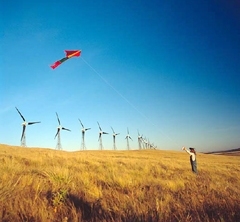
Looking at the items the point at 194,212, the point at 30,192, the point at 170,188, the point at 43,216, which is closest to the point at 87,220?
the point at 43,216

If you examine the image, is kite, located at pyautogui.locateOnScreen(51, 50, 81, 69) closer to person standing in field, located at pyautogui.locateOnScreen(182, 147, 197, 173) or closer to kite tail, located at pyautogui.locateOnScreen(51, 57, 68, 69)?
kite tail, located at pyautogui.locateOnScreen(51, 57, 68, 69)

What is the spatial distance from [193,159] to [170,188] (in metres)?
9.21

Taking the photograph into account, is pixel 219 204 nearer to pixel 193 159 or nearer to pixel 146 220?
pixel 146 220

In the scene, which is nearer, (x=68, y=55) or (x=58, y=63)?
(x=58, y=63)

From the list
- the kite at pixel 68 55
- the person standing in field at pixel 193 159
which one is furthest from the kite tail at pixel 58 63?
the person standing in field at pixel 193 159

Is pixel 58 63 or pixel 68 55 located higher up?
pixel 68 55

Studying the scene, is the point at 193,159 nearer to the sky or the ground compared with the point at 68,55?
nearer to the ground

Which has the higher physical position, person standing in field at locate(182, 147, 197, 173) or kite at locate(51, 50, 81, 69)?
kite at locate(51, 50, 81, 69)

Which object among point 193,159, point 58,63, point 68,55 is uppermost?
point 68,55

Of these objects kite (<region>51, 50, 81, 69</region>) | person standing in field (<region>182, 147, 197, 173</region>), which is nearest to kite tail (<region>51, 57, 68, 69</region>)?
kite (<region>51, 50, 81, 69</region>)

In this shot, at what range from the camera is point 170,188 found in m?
6.80

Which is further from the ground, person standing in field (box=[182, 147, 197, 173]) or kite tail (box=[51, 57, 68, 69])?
kite tail (box=[51, 57, 68, 69])

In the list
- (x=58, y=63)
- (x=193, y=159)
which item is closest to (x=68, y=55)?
(x=58, y=63)

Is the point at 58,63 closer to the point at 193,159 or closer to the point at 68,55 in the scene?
the point at 68,55
